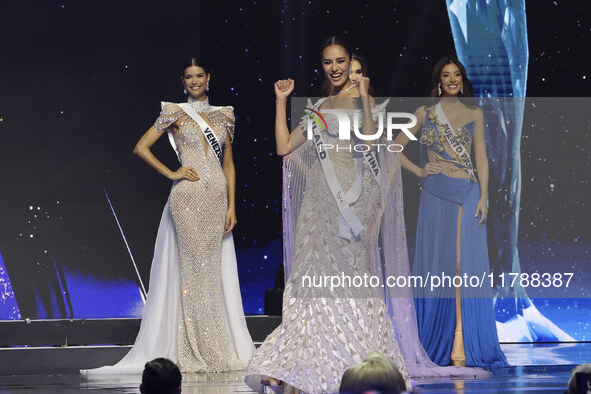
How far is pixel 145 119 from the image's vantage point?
281 inches

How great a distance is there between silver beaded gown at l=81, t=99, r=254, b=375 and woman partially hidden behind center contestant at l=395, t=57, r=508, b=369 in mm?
1045

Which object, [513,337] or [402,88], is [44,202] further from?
[513,337]

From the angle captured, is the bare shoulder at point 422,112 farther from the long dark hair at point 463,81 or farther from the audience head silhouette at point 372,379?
the audience head silhouette at point 372,379

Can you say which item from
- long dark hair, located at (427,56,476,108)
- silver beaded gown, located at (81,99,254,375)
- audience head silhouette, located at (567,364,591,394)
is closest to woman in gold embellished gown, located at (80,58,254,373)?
silver beaded gown, located at (81,99,254,375)

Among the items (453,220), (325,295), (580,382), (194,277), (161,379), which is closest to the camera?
(580,382)

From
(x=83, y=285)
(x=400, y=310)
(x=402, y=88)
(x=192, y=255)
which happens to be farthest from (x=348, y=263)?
(x=83, y=285)

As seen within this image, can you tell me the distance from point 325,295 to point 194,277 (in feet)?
4.95

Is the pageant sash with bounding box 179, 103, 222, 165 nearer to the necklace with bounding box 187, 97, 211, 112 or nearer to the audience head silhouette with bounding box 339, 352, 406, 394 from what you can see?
the necklace with bounding box 187, 97, 211, 112

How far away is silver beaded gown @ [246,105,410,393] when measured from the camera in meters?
4.14

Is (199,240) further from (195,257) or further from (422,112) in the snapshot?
(422,112)

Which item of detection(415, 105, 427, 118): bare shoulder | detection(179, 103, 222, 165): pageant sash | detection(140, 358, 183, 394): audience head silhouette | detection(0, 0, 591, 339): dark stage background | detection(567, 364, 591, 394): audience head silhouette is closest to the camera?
detection(567, 364, 591, 394): audience head silhouette

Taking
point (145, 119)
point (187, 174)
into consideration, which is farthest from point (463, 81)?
point (145, 119)

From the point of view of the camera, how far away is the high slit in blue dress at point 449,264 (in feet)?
18.9

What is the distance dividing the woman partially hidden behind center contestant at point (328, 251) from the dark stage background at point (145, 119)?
2516 millimetres
